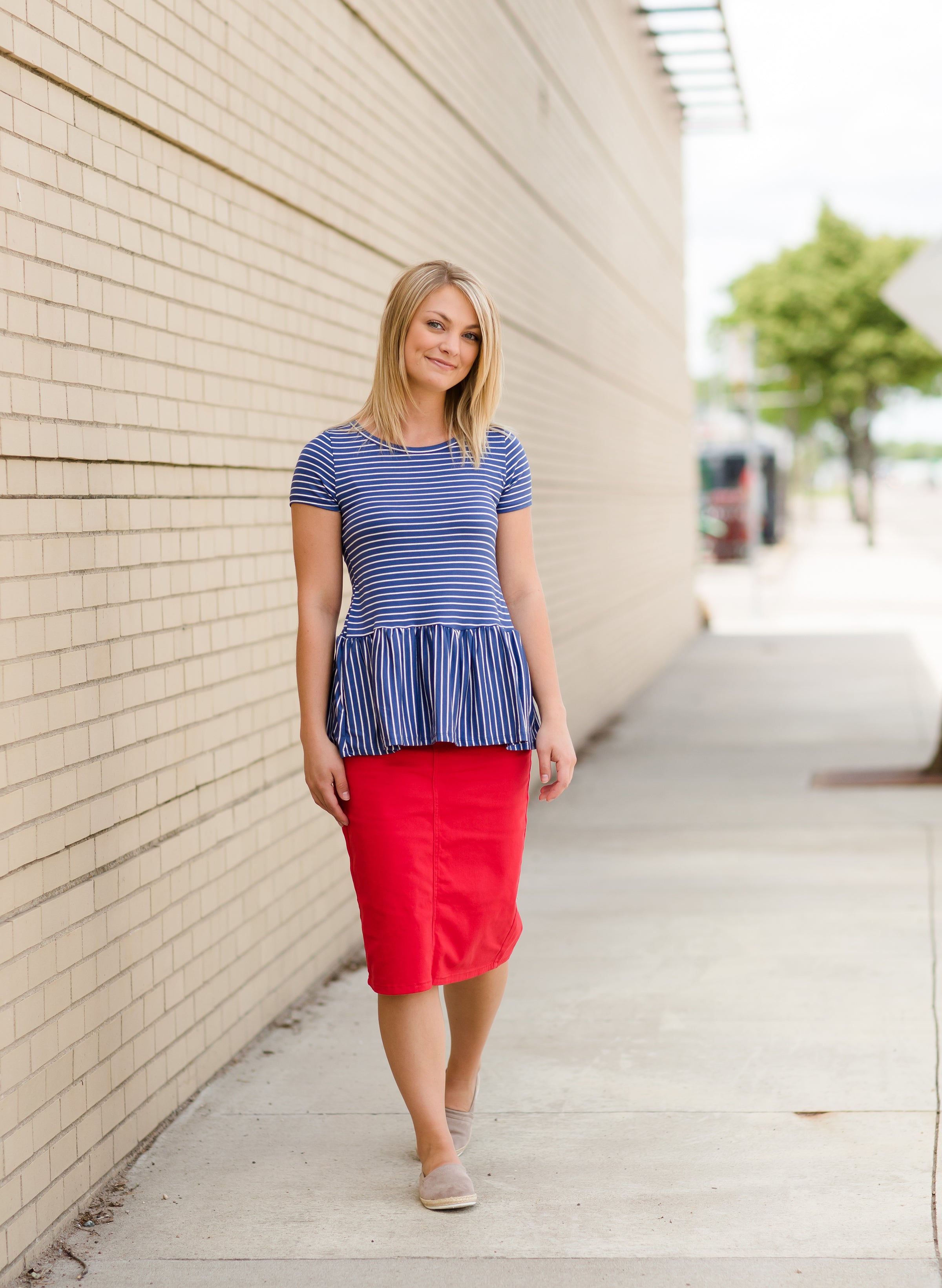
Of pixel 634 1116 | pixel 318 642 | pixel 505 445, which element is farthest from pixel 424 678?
pixel 634 1116

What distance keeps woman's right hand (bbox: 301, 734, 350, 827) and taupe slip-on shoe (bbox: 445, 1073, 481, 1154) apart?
2.62 feet

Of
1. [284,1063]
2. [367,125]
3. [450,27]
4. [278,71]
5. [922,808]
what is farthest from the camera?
[922,808]

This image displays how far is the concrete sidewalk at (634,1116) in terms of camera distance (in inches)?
115

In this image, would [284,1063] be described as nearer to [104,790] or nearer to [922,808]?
[104,790]

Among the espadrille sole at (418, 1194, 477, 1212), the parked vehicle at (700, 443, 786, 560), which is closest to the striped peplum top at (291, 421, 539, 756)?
the espadrille sole at (418, 1194, 477, 1212)

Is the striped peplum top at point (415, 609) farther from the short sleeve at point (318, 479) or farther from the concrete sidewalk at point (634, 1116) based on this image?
the concrete sidewalk at point (634, 1116)

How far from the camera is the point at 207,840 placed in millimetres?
3910

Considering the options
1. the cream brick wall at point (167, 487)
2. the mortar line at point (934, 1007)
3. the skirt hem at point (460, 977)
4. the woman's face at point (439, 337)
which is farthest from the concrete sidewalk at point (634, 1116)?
the woman's face at point (439, 337)

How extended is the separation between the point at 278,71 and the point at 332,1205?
124 inches

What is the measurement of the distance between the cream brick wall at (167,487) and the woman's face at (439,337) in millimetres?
689

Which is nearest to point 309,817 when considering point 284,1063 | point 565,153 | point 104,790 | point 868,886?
point 284,1063

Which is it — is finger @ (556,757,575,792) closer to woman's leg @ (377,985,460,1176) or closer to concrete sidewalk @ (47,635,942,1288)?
woman's leg @ (377,985,460,1176)

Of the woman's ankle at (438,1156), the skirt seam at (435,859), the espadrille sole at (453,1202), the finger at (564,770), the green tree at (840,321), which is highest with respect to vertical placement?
the green tree at (840,321)

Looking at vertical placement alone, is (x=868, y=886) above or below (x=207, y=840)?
below
